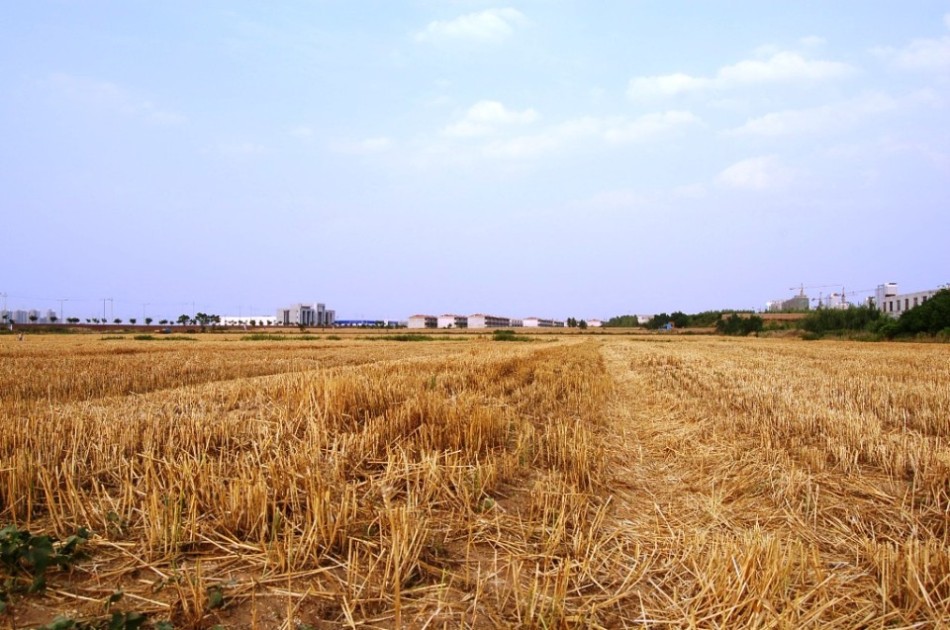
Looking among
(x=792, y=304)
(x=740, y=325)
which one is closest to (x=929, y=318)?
(x=740, y=325)

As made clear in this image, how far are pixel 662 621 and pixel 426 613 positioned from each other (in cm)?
108

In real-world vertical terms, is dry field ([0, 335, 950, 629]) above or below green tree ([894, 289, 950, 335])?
below

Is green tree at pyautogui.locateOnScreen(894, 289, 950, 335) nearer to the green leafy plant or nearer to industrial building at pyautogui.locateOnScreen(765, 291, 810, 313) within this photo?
the green leafy plant

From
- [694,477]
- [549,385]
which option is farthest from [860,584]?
[549,385]

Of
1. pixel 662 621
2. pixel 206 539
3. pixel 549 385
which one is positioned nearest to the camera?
pixel 662 621

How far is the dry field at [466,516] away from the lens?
2439mm

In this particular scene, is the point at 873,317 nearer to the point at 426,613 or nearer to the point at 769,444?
the point at 769,444

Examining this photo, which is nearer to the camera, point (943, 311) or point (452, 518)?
point (452, 518)

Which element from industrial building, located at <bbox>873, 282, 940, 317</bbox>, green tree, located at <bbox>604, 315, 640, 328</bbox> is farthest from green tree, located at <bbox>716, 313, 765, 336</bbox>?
green tree, located at <bbox>604, 315, 640, 328</bbox>

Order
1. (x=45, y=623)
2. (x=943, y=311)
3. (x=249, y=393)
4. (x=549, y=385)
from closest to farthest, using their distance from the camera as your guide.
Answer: (x=45, y=623), (x=249, y=393), (x=549, y=385), (x=943, y=311)

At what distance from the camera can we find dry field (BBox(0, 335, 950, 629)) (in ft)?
8.00

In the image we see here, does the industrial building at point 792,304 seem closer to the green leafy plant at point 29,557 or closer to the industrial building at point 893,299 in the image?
the industrial building at point 893,299

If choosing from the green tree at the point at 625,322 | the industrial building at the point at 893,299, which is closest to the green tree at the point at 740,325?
the industrial building at the point at 893,299

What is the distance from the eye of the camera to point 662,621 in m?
2.36
